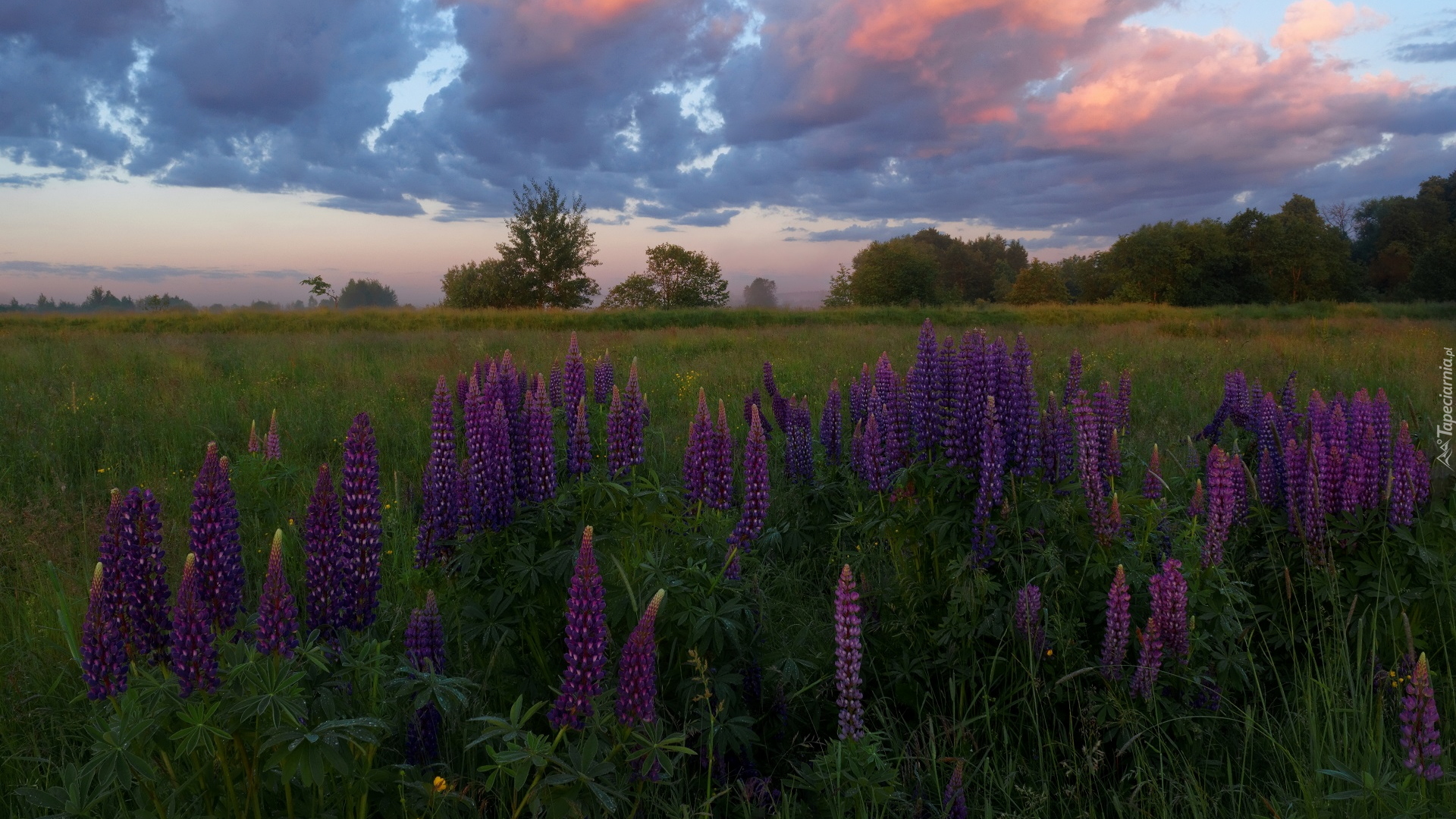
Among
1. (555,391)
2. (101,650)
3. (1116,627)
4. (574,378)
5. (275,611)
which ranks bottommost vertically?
(1116,627)

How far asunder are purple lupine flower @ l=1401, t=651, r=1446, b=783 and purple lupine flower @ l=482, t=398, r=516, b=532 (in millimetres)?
3073

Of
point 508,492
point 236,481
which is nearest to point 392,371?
point 236,481

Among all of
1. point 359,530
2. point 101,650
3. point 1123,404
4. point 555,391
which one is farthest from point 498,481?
point 1123,404

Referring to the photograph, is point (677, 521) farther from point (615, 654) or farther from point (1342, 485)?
point (1342, 485)

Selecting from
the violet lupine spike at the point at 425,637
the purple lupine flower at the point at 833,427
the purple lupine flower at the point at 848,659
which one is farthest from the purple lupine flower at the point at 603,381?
the purple lupine flower at the point at 848,659

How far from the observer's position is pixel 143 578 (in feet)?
6.94

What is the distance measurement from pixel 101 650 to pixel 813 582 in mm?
3324

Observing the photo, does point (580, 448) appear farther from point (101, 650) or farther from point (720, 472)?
point (101, 650)

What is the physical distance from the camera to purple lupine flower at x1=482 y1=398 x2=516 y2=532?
120 inches

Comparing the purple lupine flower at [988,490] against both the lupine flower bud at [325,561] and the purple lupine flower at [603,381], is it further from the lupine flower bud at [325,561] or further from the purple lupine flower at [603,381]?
the purple lupine flower at [603,381]

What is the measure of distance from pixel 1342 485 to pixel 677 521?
3335 mm

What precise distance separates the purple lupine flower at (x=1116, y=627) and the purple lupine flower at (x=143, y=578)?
10.3ft

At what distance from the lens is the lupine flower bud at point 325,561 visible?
232 cm

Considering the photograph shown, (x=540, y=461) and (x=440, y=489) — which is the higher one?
(x=540, y=461)
